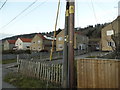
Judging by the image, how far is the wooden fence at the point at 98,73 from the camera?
5.35 metres

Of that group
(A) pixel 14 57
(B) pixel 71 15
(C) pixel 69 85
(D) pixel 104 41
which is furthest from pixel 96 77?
(D) pixel 104 41

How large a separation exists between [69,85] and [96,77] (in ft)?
3.91

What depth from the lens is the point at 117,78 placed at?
5.32m

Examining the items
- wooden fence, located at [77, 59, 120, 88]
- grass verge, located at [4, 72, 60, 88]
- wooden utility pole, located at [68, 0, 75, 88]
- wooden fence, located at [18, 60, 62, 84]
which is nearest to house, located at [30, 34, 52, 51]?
wooden fence, located at [18, 60, 62, 84]

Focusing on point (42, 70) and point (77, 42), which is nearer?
point (42, 70)

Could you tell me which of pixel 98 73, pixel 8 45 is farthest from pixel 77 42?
pixel 98 73

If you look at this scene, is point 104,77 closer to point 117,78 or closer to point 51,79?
point 117,78

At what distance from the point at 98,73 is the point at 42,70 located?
3989mm

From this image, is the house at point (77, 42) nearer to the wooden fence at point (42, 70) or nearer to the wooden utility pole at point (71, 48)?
the wooden fence at point (42, 70)

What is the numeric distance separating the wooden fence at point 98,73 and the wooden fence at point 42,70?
1747 millimetres

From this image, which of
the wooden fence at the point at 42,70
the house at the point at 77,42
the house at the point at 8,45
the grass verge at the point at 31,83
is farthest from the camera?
the house at the point at 8,45

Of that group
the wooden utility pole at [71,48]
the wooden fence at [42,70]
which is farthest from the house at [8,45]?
the wooden utility pole at [71,48]

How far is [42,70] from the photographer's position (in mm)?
8781

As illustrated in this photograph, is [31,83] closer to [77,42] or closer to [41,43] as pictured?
[77,42]
